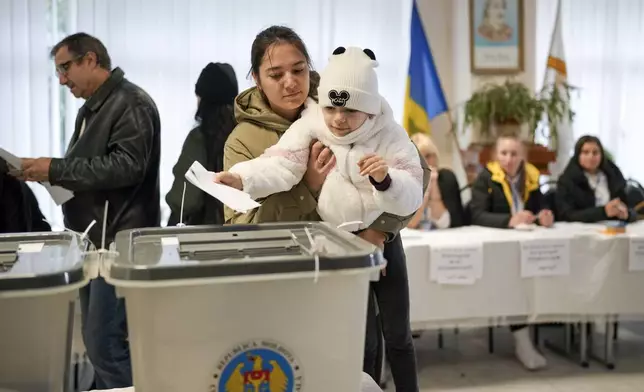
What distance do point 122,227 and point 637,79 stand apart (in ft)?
13.1

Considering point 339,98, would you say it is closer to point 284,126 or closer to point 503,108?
point 284,126

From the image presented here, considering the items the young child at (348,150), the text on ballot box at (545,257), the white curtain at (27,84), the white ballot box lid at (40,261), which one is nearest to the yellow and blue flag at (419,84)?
the text on ballot box at (545,257)

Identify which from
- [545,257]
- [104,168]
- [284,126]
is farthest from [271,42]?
[545,257]

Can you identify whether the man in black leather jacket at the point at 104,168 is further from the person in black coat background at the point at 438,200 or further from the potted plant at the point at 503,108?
the potted plant at the point at 503,108

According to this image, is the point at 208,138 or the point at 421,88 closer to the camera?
the point at 208,138

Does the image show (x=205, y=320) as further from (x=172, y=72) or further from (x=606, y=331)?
(x=172, y=72)

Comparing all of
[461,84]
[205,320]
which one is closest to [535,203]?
[461,84]

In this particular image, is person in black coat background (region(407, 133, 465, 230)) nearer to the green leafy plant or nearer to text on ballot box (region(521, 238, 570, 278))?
text on ballot box (region(521, 238, 570, 278))

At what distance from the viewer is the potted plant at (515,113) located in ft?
13.7

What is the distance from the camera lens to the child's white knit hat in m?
1.37

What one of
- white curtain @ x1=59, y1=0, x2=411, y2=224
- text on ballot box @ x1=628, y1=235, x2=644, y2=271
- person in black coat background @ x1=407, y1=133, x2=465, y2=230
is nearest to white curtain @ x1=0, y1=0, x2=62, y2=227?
white curtain @ x1=59, y1=0, x2=411, y2=224

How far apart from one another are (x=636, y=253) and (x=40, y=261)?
2859mm

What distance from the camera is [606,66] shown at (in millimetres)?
4762

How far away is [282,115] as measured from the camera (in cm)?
150
